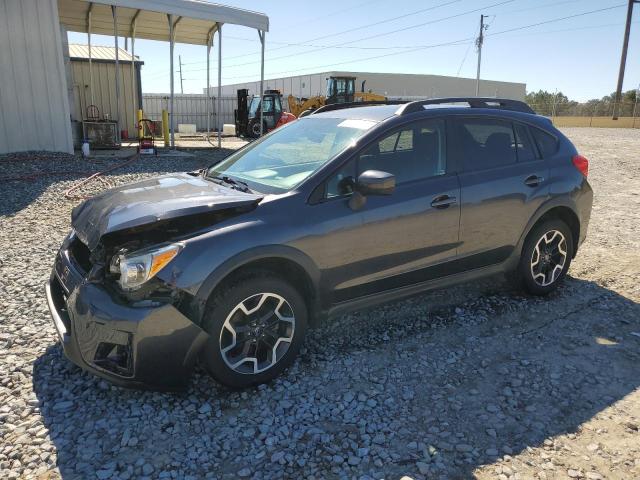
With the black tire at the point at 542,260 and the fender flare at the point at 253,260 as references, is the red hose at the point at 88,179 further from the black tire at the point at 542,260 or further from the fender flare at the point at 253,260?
the black tire at the point at 542,260

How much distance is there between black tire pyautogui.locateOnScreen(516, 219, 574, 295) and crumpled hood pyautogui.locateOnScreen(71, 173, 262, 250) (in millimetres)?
2608

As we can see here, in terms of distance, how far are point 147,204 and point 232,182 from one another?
2.37 feet

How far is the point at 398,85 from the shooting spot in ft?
180

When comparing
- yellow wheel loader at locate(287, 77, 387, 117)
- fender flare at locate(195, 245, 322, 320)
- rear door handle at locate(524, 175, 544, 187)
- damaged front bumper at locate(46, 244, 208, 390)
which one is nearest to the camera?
damaged front bumper at locate(46, 244, 208, 390)

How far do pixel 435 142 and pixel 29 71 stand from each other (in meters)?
12.1

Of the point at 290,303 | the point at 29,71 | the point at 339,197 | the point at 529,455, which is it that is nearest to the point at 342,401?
the point at 290,303

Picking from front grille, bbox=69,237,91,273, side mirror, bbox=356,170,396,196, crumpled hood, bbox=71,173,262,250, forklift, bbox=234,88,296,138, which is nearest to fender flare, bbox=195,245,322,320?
crumpled hood, bbox=71,173,262,250

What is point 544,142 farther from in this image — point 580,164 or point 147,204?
point 147,204

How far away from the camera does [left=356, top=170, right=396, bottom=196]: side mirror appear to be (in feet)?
10.2

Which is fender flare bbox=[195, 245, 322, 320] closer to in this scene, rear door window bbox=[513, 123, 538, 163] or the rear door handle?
the rear door handle

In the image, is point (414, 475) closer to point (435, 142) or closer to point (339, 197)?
point (339, 197)

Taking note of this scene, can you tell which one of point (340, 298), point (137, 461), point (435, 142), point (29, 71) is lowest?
point (137, 461)

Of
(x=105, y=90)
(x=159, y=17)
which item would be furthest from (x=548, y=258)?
(x=105, y=90)

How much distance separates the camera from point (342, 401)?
9.76 feet
